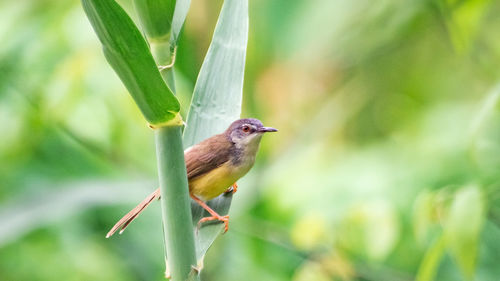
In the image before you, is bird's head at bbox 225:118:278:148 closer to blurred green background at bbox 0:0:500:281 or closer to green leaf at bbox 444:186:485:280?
blurred green background at bbox 0:0:500:281

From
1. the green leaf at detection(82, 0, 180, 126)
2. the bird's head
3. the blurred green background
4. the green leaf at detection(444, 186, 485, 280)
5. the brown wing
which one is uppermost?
the green leaf at detection(82, 0, 180, 126)

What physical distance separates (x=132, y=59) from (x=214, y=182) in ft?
2.56

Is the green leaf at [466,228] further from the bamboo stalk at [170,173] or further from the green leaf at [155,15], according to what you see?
the green leaf at [155,15]

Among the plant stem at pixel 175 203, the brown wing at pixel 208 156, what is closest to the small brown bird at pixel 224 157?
the brown wing at pixel 208 156

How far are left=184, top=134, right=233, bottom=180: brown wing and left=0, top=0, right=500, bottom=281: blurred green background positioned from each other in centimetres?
54

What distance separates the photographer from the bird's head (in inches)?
70.9

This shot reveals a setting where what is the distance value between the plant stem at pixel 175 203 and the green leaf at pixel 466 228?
0.79 metres

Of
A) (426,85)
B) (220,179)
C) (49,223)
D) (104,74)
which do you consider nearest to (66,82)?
(104,74)

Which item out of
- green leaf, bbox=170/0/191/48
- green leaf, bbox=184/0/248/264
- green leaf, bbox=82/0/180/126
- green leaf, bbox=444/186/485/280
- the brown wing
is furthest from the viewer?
the brown wing

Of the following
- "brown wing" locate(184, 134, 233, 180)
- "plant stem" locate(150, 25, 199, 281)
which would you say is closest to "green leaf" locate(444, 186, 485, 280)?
"brown wing" locate(184, 134, 233, 180)

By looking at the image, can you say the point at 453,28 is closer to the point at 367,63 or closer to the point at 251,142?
the point at 251,142

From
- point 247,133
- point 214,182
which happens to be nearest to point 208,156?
point 247,133

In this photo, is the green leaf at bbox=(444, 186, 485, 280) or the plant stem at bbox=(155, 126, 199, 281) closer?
the plant stem at bbox=(155, 126, 199, 281)

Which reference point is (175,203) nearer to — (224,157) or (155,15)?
(155,15)
